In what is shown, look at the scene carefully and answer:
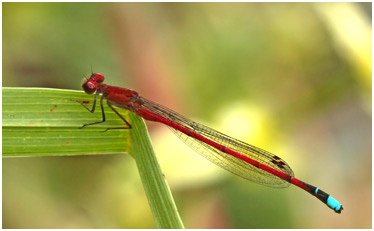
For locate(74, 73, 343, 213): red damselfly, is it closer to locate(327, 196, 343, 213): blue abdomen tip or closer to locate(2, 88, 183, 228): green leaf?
locate(327, 196, 343, 213): blue abdomen tip

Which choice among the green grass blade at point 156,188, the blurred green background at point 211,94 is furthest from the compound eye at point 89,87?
the blurred green background at point 211,94

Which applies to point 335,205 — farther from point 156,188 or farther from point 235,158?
point 156,188

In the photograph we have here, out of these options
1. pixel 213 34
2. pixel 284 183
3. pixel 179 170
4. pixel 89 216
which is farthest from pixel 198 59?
pixel 89 216

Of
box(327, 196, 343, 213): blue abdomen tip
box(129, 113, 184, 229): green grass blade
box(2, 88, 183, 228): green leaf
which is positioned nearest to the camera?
box(129, 113, 184, 229): green grass blade

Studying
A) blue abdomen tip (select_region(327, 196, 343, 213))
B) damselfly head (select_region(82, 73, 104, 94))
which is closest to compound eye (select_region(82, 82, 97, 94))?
damselfly head (select_region(82, 73, 104, 94))

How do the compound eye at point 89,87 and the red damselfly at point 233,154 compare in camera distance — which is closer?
→ the compound eye at point 89,87

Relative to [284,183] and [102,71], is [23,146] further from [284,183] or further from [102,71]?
[284,183]

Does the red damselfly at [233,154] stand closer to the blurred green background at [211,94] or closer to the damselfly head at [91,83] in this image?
the blurred green background at [211,94]
